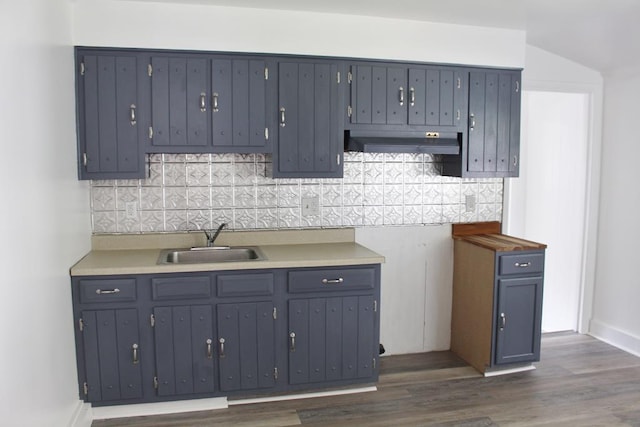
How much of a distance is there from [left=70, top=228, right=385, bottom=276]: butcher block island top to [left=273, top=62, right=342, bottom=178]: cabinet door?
480 millimetres

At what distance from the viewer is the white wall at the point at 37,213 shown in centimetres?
197

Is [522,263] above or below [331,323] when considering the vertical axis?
above

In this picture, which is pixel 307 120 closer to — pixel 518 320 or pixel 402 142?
pixel 402 142

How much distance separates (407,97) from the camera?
135 inches

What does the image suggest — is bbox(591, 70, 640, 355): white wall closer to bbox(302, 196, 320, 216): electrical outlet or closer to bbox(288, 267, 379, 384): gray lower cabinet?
bbox(288, 267, 379, 384): gray lower cabinet

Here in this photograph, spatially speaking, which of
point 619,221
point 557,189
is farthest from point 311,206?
point 619,221

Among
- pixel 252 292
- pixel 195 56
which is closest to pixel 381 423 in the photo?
pixel 252 292

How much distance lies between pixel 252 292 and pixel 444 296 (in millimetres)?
1626

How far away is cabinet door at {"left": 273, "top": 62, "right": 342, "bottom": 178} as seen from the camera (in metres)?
3.25

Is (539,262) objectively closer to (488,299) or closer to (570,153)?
(488,299)

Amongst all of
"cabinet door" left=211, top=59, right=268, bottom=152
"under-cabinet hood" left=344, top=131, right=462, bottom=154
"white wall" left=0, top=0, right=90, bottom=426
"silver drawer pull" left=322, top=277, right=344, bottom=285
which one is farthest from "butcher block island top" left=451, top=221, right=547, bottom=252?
"white wall" left=0, top=0, right=90, bottom=426

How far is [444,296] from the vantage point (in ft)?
13.0

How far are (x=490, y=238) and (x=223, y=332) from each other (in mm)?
1974

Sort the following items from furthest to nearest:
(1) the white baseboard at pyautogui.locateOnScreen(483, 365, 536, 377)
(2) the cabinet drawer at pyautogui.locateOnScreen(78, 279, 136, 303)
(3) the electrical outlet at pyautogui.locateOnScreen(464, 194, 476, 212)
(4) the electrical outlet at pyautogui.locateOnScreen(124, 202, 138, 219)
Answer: (3) the electrical outlet at pyautogui.locateOnScreen(464, 194, 476, 212) → (1) the white baseboard at pyautogui.locateOnScreen(483, 365, 536, 377) → (4) the electrical outlet at pyautogui.locateOnScreen(124, 202, 138, 219) → (2) the cabinet drawer at pyautogui.locateOnScreen(78, 279, 136, 303)
